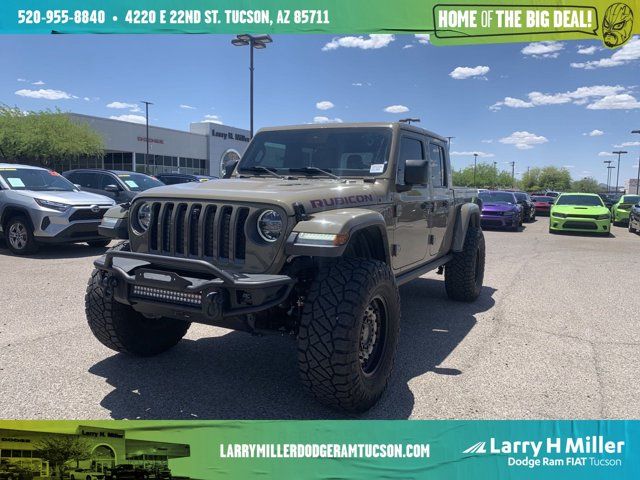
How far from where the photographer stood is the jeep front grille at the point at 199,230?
10.3 ft

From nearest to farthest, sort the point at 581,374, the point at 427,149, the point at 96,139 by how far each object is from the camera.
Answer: the point at 581,374 → the point at 427,149 → the point at 96,139

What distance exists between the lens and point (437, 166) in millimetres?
5613

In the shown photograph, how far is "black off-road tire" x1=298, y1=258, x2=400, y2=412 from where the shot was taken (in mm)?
2900

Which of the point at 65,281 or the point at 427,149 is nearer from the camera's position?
the point at 427,149

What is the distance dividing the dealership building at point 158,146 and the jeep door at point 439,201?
39280mm

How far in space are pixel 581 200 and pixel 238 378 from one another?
17.1m

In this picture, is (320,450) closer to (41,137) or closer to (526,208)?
(526,208)

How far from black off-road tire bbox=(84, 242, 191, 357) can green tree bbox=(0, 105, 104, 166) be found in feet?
127

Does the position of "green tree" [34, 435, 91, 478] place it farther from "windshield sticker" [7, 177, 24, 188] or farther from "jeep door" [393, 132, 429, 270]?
"windshield sticker" [7, 177, 24, 188]

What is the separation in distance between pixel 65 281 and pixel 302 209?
5.13 meters

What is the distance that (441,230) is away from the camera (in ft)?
18.0

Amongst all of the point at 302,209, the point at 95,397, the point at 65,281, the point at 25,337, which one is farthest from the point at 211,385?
the point at 65,281

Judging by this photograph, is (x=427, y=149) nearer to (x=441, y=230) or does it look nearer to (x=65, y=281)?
(x=441, y=230)

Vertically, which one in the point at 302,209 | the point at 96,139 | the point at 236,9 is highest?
the point at 96,139
